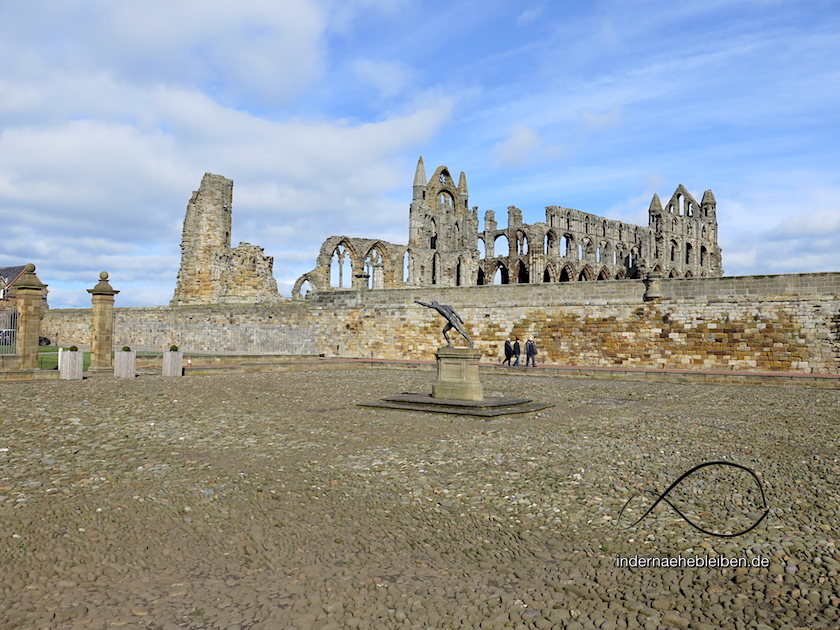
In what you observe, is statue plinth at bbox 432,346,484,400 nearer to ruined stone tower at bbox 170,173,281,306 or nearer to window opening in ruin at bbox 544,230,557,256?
ruined stone tower at bbox 170,173,281,306

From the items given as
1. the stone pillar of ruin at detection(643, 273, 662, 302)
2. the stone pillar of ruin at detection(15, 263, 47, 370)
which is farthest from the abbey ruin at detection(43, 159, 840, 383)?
the stone pillar of ruin at detection(15, 263, 47, 370)

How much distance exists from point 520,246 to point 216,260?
22.3m

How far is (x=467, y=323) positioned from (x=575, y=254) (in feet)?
76.2

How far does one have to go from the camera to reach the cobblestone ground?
3580 mm

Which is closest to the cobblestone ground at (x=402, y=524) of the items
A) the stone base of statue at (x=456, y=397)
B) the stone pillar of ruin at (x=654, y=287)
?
the stone base of statue at (x=456, y=397)

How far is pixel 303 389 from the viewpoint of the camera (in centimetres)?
1494

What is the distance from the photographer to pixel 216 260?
32.9 metres

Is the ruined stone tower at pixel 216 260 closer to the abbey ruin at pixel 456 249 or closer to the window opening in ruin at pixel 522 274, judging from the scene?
the abbey ruin at pixel 456 249

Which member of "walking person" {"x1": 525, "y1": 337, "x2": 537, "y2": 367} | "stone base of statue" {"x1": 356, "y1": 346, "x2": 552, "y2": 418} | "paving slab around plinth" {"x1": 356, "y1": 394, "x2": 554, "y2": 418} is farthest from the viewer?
"walking person" {"x1": 525, "y1": 337, "x2": 537, "y2": 367}

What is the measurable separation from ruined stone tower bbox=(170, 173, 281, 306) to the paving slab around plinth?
22153mm

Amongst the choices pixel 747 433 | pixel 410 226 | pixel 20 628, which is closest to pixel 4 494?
pixel 20 628

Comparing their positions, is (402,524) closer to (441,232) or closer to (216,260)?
(216,260)

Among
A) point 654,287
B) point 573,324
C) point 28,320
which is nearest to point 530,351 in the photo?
point 573,324

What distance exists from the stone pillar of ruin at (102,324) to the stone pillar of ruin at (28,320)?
1.62 m
